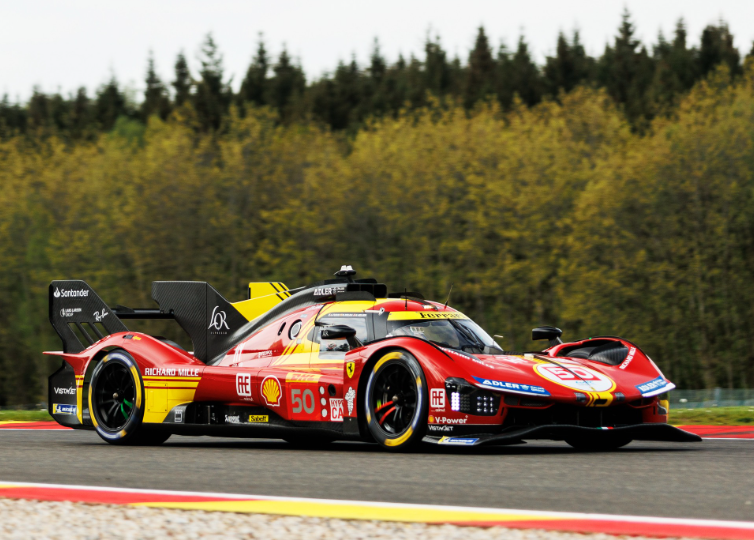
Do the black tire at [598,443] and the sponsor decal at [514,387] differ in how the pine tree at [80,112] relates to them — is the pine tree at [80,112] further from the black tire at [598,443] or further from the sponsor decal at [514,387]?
the sponsor decal at [514,387]

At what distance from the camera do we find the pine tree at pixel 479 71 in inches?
3524

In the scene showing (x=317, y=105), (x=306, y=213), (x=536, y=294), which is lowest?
(x=536, y=294)

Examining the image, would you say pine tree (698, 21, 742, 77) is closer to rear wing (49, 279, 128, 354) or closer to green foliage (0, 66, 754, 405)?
green foliage (0, 66, 754, 405)

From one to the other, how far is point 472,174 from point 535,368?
33.3 m

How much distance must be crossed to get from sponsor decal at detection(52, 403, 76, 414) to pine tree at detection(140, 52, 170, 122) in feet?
277

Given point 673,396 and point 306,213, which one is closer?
point 673,396

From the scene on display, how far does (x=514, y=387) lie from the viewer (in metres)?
8.60

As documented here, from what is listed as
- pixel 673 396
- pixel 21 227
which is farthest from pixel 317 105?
pixel 673 396

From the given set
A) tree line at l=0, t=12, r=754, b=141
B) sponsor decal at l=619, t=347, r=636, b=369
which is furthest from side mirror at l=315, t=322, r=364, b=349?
tree line at l=0, t=12, r=754, b=141

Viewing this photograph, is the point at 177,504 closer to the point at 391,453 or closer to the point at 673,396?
the point at 391,453

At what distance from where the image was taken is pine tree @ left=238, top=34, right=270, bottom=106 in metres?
97.6

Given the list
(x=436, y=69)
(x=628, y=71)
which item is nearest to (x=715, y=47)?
(x=628, y=71)

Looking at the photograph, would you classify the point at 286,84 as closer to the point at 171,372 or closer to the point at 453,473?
the point at 171,372

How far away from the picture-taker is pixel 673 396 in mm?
18969
